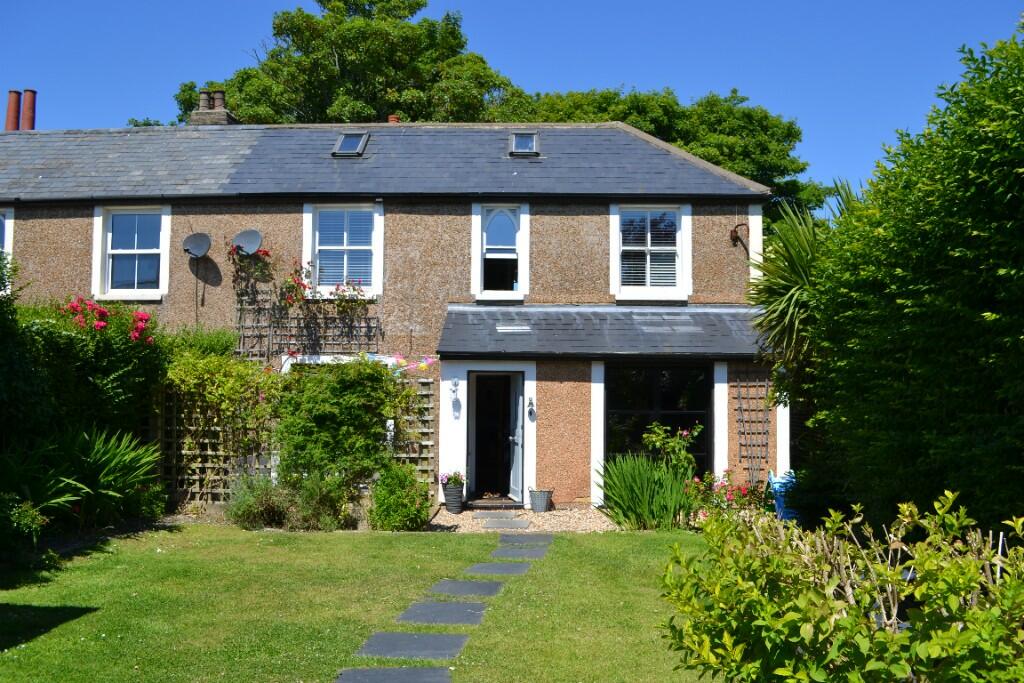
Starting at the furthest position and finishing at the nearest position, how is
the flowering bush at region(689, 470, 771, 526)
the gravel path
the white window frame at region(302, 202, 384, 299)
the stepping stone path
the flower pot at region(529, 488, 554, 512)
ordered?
the white window frame at region(302, 202, 384, 299) → the flower pot at region(529, 488, 554, 512) → the gravel path → the flowering bush at region(689, 470, 771, 526) → the stepping stone path

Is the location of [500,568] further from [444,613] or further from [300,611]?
[300,611]

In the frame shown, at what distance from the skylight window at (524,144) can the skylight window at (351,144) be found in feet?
9.91

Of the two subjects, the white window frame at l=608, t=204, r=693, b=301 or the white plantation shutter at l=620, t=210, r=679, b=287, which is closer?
the white window frame at l=608, t=204, r=693, b=301

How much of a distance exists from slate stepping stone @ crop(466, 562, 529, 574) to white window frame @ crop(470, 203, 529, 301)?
23.2 ft

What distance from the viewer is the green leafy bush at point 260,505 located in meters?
12.0

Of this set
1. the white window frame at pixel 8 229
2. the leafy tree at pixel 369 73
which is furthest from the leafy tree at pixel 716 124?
the white window frame at pixel 8 229

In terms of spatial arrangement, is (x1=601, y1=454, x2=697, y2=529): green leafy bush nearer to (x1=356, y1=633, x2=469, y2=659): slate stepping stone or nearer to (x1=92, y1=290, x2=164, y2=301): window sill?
(x1=356, y1=633, x2=469, y2=659): slate stepping stone

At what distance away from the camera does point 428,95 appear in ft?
90.6

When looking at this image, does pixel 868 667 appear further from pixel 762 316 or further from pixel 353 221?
pixel 353 221

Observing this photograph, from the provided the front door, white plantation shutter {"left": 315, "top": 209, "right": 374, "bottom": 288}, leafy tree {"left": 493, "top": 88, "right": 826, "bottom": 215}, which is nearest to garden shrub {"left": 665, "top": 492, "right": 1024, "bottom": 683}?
the front door

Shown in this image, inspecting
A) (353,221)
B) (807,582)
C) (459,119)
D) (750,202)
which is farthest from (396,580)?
(459,119)

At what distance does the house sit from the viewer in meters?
14.8

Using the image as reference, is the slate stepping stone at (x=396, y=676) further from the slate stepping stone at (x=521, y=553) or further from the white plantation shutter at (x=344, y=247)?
the white plantation shutter at (x=344, y=247)

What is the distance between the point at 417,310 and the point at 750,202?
6406 mm
